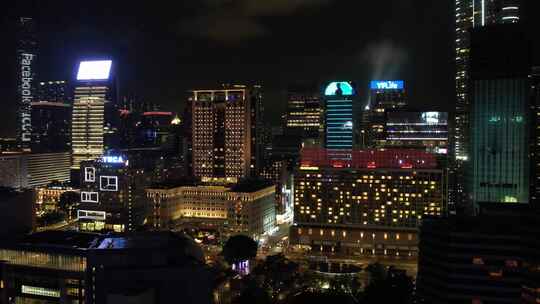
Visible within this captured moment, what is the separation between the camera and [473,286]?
132 feet

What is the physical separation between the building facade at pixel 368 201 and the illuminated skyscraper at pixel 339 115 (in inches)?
1219

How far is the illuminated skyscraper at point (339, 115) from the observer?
105 metres

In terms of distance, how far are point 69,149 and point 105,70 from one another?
30.3 metres

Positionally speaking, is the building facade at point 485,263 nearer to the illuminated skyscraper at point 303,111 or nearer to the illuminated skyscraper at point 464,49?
the illuminated skyscraper at point 464,49

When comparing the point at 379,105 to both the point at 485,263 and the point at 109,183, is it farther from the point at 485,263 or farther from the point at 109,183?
the point at 485,263

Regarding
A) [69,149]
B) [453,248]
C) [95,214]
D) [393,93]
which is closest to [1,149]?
[69,149]

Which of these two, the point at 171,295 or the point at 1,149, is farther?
the point at 1,149

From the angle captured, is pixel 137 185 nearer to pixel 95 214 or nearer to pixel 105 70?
pixel 95 214

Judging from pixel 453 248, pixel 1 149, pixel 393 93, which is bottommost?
pixel 453 248

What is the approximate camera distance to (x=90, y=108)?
134 meters

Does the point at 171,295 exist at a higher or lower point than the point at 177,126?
lower

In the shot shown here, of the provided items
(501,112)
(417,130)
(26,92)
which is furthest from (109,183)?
(26,92)

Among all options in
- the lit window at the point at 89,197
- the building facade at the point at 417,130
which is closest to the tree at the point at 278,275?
the lit window at the point at 89,197

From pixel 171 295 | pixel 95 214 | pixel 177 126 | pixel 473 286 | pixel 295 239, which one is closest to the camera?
pixel 171 295
